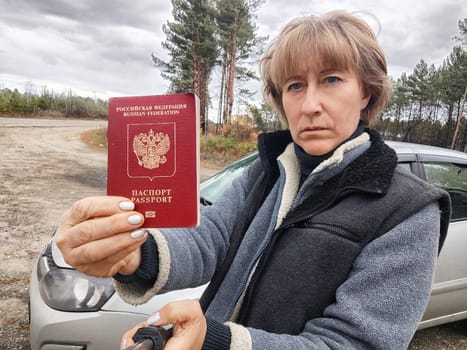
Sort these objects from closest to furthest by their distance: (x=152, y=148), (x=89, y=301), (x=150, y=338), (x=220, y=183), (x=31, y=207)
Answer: (x=150, y=338) → (x=152, y=148) → (x=89, y=301) → (x=220, y=183) → (x=31, y=207)

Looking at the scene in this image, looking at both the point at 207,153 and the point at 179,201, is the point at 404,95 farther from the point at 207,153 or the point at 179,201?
the point at 179,201

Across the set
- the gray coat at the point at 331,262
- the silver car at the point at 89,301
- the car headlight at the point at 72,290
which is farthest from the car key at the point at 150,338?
the car headlight at the point at 72,290

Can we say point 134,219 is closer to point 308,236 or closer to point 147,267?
point 147,267

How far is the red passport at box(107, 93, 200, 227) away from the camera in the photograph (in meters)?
0.81

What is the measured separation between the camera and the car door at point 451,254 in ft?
7.82

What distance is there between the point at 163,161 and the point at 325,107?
494 mm

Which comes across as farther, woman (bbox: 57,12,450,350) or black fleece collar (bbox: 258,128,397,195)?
black fleece collar (bbox: 258,128,397,195)

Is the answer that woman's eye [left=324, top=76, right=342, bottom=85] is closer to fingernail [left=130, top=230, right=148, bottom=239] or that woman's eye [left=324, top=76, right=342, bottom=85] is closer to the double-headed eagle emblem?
the double-headed eagle emblem

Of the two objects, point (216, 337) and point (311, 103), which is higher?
point (311, 103)

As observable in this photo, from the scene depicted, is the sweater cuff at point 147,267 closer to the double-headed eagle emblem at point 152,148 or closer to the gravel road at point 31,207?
the double-headed eagle emblem at point 152,148

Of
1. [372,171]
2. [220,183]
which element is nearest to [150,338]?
[372,171]

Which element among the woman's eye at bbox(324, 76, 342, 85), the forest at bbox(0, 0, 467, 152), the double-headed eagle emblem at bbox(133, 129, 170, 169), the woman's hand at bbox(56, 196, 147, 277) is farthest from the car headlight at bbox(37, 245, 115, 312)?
Result: the forest at bbox(0, 0, 467, 152)

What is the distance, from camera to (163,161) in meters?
0.82

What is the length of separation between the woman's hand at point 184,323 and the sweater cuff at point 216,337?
0.01 metres
